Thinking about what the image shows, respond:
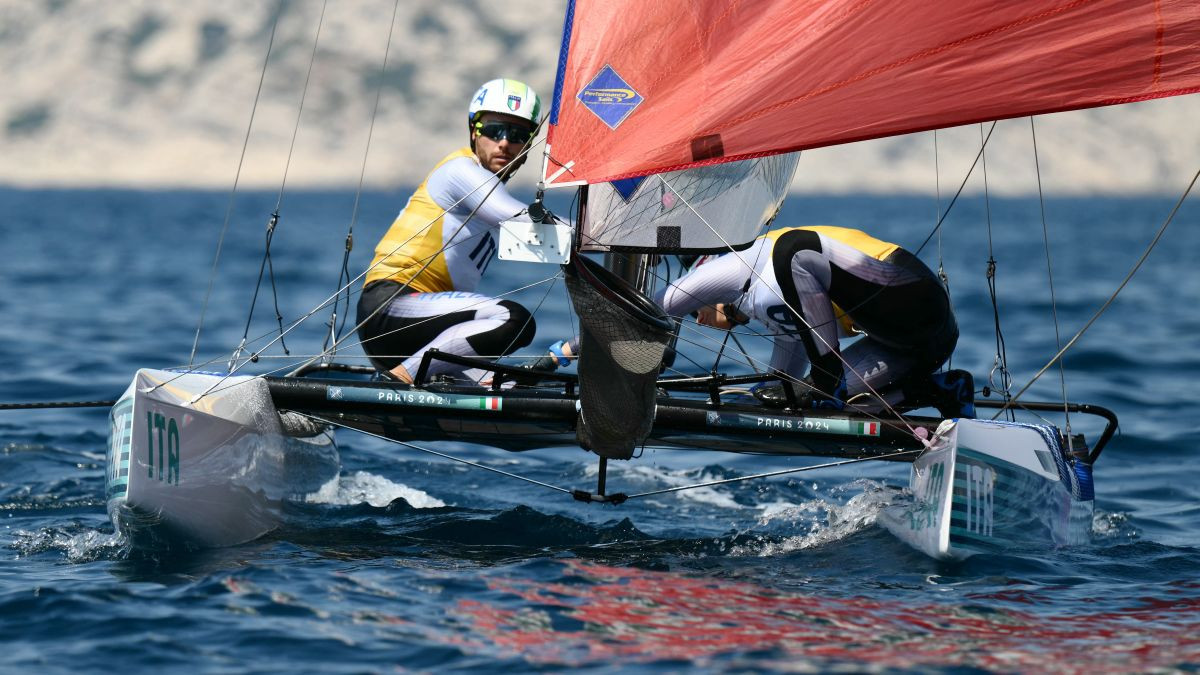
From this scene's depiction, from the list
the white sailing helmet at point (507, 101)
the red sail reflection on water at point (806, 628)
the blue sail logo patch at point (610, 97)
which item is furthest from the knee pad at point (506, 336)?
the red sail reflection on water at point (806, 628)

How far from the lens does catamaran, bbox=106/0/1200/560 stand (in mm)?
4680

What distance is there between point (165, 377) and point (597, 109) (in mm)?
1829

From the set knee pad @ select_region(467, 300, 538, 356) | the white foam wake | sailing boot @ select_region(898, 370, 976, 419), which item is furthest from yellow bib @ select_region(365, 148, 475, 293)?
sailing boot @ select_region(898, 370, 976, 419)

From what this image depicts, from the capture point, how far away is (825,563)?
16.9 ft

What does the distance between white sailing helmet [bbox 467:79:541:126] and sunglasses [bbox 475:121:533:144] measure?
5 cm

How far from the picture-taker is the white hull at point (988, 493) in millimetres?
4922

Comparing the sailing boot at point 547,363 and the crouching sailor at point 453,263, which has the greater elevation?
the crouching sailor at point 453,263

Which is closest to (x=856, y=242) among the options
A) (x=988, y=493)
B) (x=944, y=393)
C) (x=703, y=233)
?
(x=703, y=233)

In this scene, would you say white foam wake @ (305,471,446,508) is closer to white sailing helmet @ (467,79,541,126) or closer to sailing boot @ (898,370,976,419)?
white sailing helmet @ (467,79,541,126)

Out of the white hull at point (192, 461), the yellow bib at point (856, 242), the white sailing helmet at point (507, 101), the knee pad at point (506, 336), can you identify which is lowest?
the white hull at point (192, 461)

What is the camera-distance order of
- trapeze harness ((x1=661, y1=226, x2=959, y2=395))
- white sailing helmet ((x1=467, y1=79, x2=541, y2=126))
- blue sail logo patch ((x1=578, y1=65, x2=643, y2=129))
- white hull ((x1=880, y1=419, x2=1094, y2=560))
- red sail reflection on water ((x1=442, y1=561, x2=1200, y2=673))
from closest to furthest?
1. red sail reflection on water ((x1=442, y1=561, x2=1200, y2=673))
2. white hull ((x1=880, y1=419, x2=1094, y2=560))
3. blue sail logo patch ((x1=578, y1=65, x2=643, y2=129))
4. trapeze harness ((x1=661, y1=226, x2=959, y2=395))
5. white sailing helmet ((x1=467, y1=79, x2=541, y2=126))

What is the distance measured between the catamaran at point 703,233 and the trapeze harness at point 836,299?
0.59ft

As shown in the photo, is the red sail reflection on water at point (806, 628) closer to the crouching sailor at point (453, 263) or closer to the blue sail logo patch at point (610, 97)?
the crouching sailor at point (453, 263)

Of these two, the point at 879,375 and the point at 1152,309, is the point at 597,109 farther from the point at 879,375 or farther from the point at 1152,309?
the point at 1152,309
